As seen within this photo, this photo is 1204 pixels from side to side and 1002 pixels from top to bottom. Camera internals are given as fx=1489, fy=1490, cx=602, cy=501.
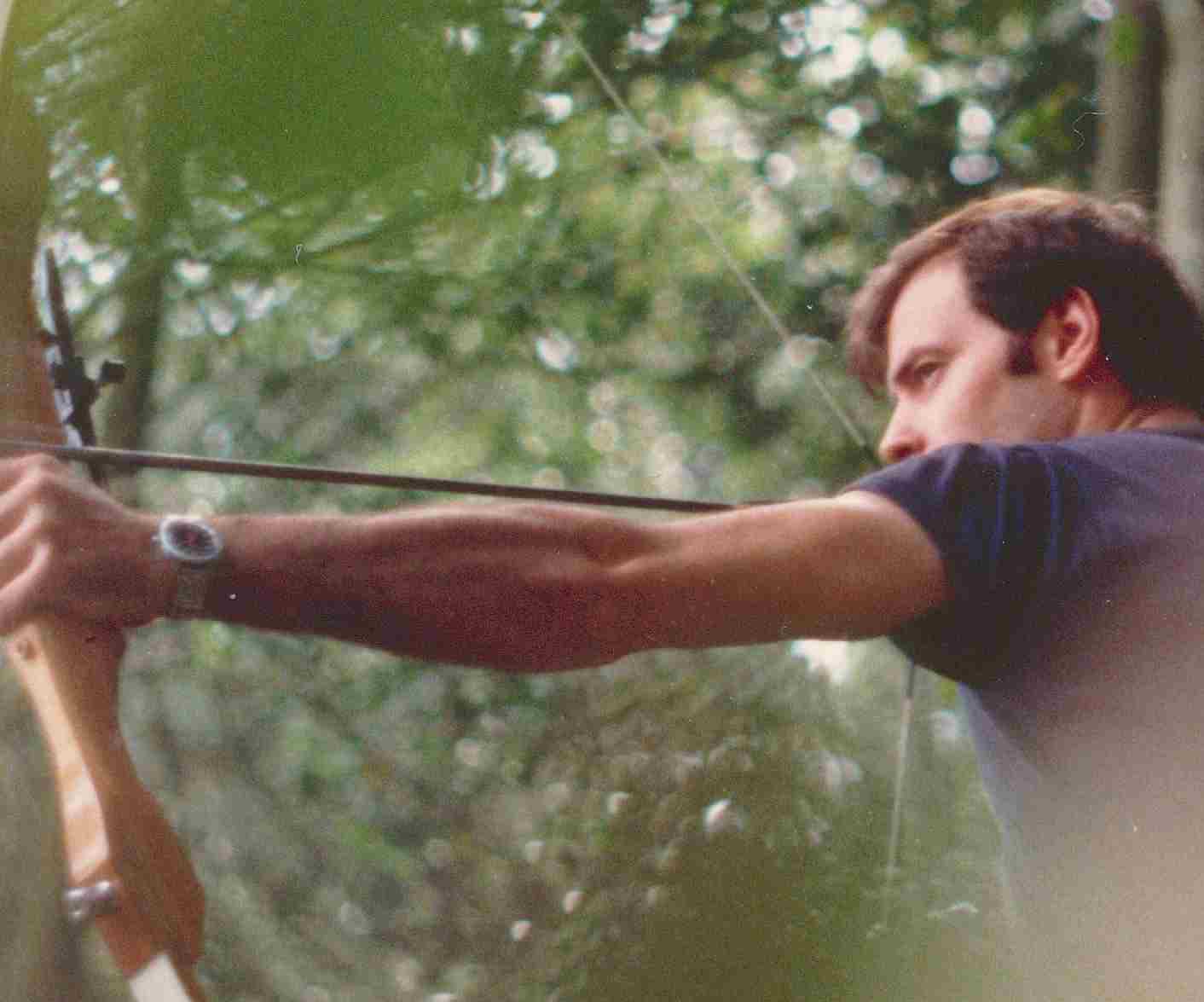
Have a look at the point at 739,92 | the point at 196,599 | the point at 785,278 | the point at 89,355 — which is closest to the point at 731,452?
the point at 785,278

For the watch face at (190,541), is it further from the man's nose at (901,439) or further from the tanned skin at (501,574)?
the man's nose at (901,439)

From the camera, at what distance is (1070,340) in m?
0.93

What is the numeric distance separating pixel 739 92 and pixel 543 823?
1125 mm

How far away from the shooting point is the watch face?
573 mm

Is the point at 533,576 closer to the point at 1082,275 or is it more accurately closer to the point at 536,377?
the point at 1082,275

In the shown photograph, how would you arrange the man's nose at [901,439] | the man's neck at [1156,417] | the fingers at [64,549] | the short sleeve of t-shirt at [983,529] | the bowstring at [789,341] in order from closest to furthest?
the fingers at [64,549] < the short sleeve of t-shirt at [983,529] < the man's neck at [1156,417] < the man's nose at [901,439] < the bowstring at [789,341]

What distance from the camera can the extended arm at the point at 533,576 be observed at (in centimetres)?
58

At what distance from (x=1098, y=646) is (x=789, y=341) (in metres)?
1.60

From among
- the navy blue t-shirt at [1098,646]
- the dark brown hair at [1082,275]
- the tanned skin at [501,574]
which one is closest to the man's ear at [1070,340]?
the dark brown hair at [1082,275]

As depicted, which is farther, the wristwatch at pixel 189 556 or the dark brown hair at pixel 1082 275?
the dark brown hair at pixel 1082 275

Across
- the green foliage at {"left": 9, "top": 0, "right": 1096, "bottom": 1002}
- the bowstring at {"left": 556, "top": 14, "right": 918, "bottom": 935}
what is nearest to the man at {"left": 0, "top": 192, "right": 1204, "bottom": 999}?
the green foliage at {"left": 9, "top": 0, "right": 1096, "bottom": 1002}

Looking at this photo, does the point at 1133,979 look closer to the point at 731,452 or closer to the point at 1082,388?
the point at 1082,388

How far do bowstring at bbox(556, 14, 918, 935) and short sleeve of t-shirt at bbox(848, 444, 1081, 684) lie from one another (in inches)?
24.0

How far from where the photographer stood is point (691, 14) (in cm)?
221
